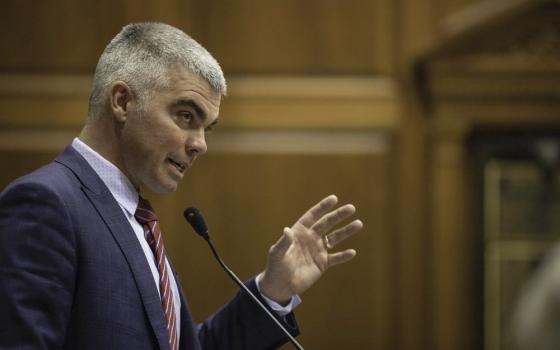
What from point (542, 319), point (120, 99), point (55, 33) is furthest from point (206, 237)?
point (55, 33)

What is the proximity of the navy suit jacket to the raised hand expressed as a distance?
21cm

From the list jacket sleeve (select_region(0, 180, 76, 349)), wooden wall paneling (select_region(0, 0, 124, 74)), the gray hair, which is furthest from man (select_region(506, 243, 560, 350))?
wooden wall paneling (select_region(0, 0, 124, 74))

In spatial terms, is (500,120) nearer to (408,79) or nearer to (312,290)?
(408,79)

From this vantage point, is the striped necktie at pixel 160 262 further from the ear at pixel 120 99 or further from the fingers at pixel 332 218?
the fingers at pixel 332 218

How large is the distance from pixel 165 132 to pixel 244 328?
28 cm

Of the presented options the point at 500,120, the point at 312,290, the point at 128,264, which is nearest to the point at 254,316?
the point at 128,264

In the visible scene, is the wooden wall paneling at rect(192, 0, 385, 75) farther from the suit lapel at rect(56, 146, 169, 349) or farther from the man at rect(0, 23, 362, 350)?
the suit lapel at rect(56, 146, 169, 349)

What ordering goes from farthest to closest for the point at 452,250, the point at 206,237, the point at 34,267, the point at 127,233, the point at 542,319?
1. the point at 452,250
2. the point at 206,237
3. the point at 127,233
4. the point at 34,267
5. the point at 542,319

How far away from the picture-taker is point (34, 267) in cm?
85

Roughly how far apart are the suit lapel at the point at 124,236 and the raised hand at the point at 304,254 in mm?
209

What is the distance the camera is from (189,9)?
7.73 ft

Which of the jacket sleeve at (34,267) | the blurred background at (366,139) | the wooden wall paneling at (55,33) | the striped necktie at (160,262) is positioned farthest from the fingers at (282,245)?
the wooden wall paneling at (55,33)

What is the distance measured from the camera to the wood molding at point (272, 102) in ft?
7.70

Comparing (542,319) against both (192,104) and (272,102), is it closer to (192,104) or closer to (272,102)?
(192,104)
